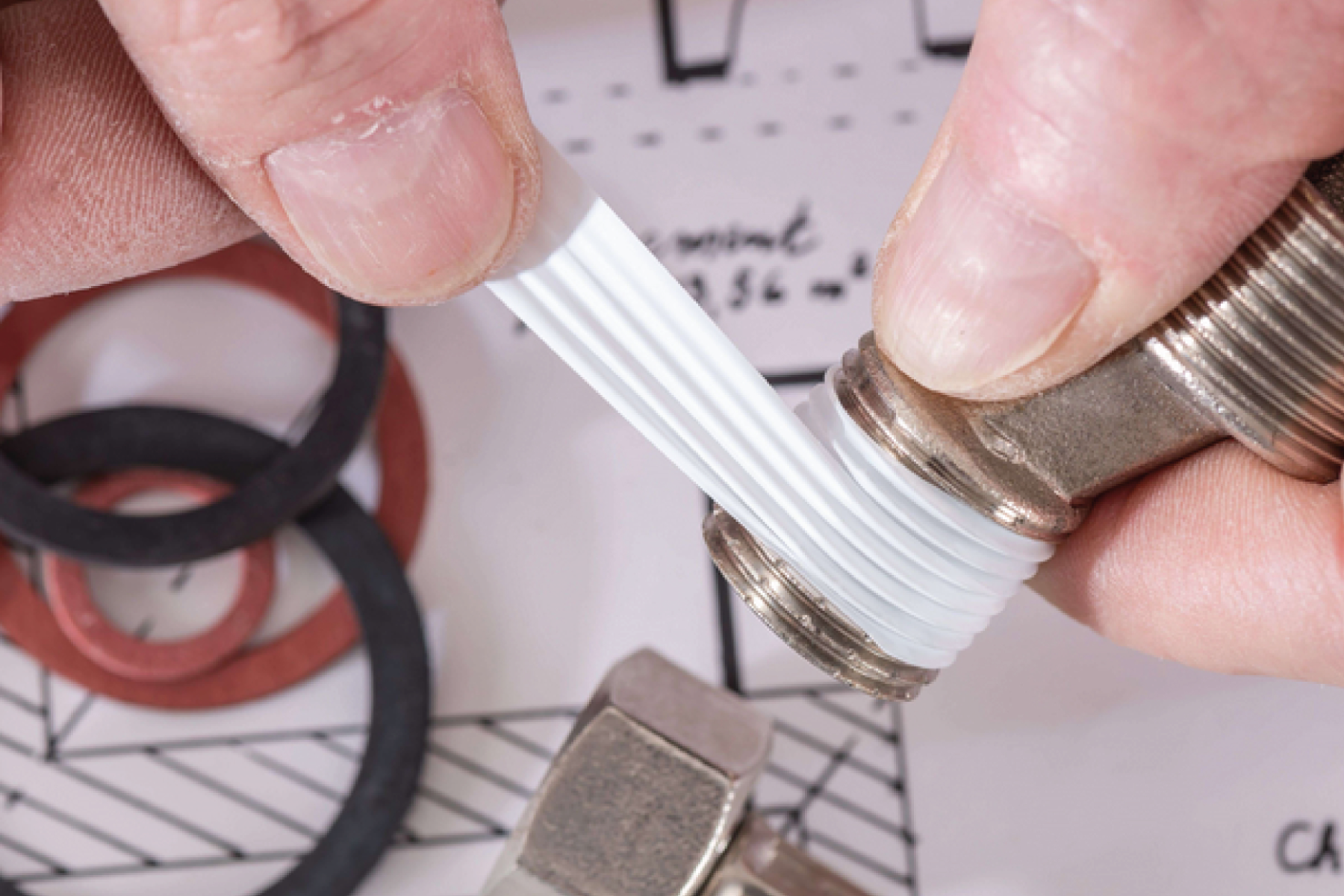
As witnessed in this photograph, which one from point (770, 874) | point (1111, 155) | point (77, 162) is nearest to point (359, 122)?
point (77, 162)

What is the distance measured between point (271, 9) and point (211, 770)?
0.51m

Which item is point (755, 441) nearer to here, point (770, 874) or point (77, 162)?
point (770, 874)

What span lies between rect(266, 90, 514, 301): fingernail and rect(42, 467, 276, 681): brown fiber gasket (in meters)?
0.33

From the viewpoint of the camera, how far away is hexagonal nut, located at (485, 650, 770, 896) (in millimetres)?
554

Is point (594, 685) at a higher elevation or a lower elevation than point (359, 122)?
lower

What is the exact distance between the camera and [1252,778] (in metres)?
0.76

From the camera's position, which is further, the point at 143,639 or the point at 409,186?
the point at 143,639

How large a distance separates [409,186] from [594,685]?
1.32 ft

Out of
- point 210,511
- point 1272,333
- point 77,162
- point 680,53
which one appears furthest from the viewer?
point 680,53

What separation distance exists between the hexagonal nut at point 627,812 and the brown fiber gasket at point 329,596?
26 centimetres

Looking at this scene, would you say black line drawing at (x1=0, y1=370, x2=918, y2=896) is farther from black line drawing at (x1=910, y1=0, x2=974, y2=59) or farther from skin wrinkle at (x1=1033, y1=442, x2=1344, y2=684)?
black line drawing at (x1=910, y1=0, x2=974, y2=59)

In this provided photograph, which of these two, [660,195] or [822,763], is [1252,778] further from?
[660,195]

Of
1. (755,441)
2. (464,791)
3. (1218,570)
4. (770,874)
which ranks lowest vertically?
(464,791)

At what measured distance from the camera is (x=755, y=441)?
1.64ft
